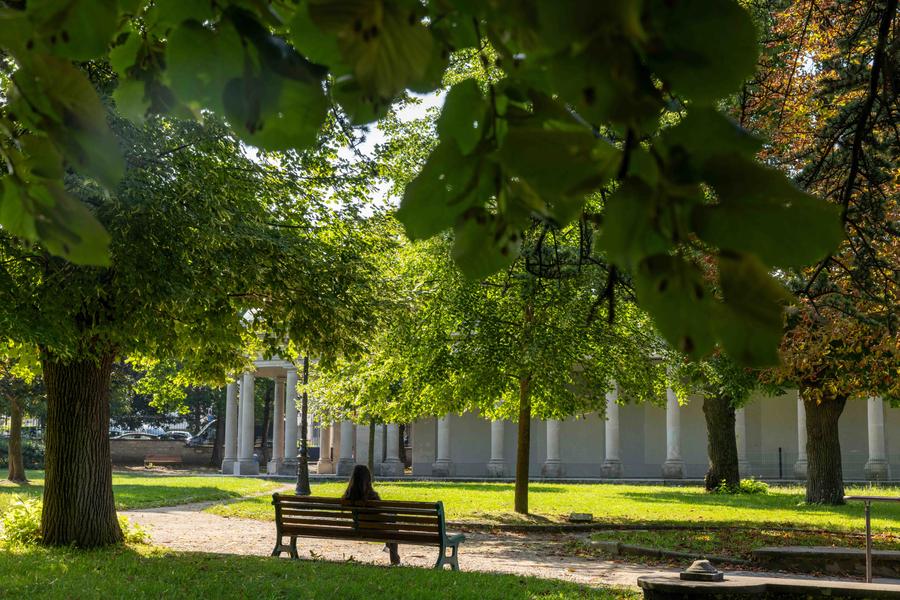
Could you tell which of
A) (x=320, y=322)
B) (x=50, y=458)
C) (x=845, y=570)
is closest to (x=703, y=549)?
(x=845, y=570)

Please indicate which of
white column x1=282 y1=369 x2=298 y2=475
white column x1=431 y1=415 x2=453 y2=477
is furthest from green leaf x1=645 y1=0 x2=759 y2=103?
white column x1=431 y1=415 x2=453 y2=477

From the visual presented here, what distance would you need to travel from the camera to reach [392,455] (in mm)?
48906

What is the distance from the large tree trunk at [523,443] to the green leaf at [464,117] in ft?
66.3

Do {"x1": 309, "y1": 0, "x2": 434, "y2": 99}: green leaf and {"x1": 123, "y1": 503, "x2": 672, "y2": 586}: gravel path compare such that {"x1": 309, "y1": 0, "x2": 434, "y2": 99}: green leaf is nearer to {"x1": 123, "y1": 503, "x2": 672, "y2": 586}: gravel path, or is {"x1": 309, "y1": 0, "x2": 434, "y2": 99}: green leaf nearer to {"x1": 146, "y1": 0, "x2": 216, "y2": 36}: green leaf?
{"x1": 146, "y1": 0, "x2": 216, "y2": 36}: green leaf

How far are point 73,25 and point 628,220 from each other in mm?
815

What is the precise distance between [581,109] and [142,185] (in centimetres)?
1003

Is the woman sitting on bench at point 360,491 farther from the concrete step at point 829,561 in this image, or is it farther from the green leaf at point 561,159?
the green leaf at point 561,159

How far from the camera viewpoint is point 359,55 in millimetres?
1100

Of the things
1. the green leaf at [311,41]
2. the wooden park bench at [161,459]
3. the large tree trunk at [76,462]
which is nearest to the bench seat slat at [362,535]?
the large tree trunk at [76,462]

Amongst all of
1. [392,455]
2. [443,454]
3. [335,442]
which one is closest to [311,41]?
[443,454]

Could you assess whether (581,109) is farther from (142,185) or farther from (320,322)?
(320,322)

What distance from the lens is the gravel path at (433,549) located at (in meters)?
13.6

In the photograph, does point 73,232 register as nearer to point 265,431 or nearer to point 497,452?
point 497,452

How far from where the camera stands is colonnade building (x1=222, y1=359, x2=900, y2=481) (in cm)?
4506
